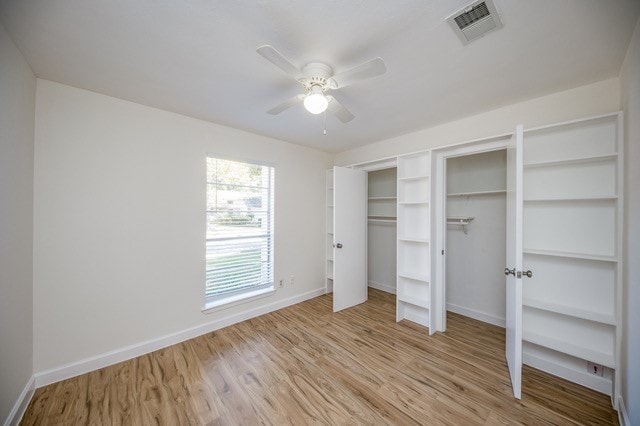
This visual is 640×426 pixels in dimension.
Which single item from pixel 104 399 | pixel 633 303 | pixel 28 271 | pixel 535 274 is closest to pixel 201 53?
pixel 28 271

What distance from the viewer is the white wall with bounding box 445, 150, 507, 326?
2857 mm

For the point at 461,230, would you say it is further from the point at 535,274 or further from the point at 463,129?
the point at 463,129

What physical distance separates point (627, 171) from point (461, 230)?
1715 mm

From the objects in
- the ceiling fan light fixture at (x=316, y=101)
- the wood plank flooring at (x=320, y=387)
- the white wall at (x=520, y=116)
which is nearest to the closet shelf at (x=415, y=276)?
the wood plank flooring at (x=320, y=387)

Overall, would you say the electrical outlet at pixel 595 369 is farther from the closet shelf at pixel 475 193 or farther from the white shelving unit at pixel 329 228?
the white shelving unit at pixel 329 228

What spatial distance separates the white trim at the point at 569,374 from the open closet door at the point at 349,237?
78.7 inches

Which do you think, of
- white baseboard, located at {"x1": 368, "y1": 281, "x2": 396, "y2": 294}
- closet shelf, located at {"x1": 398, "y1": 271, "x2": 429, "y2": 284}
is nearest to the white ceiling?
closet shelf, located at {"x1": 398, "y1": 271, "x2": 429, "y2": 284}

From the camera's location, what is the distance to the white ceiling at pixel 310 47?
1224 mm

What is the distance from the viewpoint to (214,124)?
2.83 meters

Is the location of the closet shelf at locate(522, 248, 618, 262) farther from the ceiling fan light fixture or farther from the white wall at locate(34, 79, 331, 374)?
the white wall at locate(34, 79, 331, 374)

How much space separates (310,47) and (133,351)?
10.4 ft

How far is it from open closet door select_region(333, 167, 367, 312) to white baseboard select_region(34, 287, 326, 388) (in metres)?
1.11

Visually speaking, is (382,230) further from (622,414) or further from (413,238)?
(622,414)

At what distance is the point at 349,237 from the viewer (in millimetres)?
3461
